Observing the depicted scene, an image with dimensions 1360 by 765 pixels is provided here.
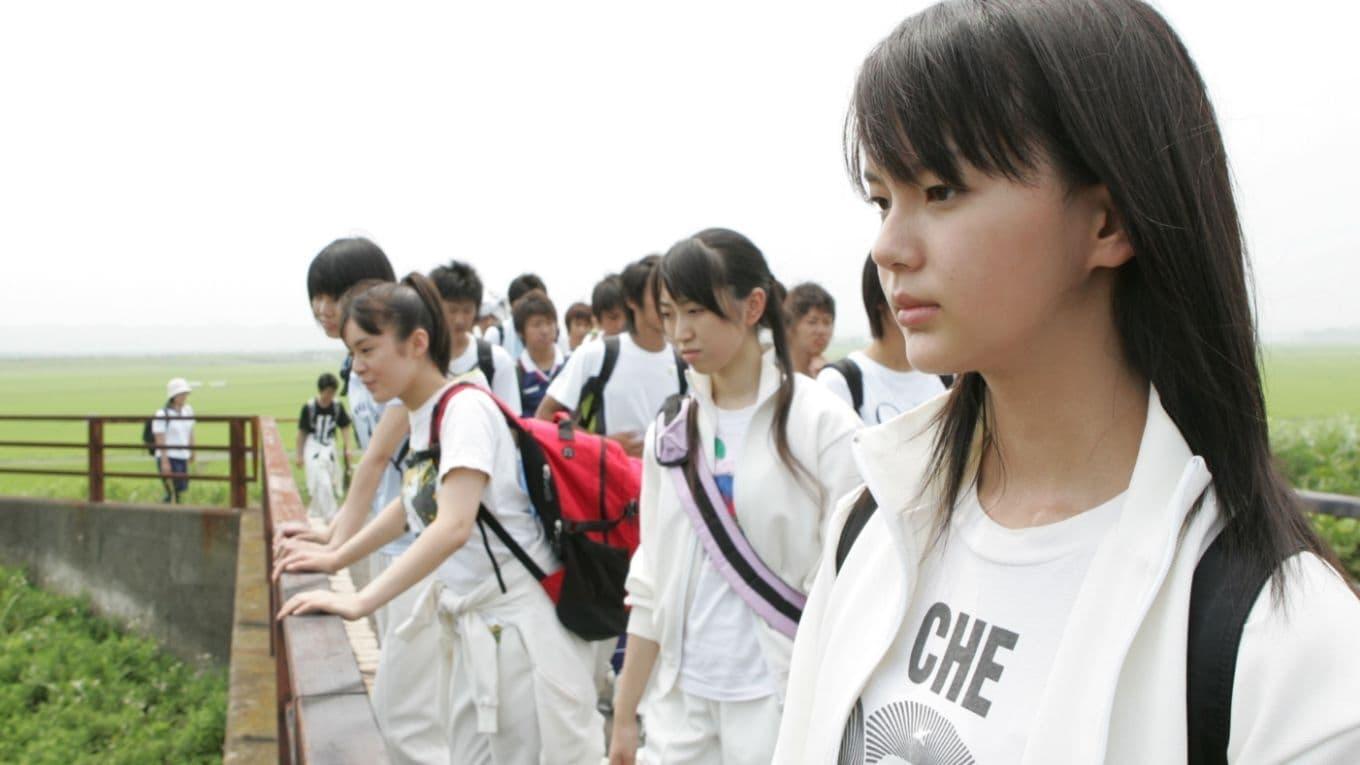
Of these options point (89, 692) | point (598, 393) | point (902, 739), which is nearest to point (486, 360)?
point (598, 393)

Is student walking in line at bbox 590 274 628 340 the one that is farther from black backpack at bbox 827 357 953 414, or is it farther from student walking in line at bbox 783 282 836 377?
black backpack at bbox 827 357 953 414

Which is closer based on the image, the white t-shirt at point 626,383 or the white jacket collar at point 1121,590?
the white jacket collar at point 1121,590

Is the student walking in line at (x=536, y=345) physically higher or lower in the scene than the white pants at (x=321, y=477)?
higher

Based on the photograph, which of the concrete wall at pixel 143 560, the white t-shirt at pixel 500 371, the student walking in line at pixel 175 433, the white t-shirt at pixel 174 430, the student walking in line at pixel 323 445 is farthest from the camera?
the white t-shirt at pixel 174 430

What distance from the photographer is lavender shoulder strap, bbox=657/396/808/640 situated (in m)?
2.32

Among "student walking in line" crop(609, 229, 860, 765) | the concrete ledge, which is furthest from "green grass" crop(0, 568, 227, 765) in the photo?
"student walking in line" crop(609, 229, 860, 765)

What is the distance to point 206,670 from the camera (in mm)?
10953

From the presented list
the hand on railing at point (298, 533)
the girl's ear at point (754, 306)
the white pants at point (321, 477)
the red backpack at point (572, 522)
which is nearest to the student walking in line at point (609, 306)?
the hand on railing at point (298, 533)

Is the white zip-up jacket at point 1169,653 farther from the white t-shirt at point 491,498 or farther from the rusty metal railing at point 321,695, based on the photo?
the white t-shirt at point 491,498

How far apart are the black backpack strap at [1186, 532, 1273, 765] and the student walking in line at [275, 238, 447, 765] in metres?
2.15

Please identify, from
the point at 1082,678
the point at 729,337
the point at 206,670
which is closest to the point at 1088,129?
the point at 1082,678

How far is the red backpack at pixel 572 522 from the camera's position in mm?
2859

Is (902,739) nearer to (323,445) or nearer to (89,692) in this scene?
(89,692)

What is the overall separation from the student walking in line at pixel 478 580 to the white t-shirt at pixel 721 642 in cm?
57
